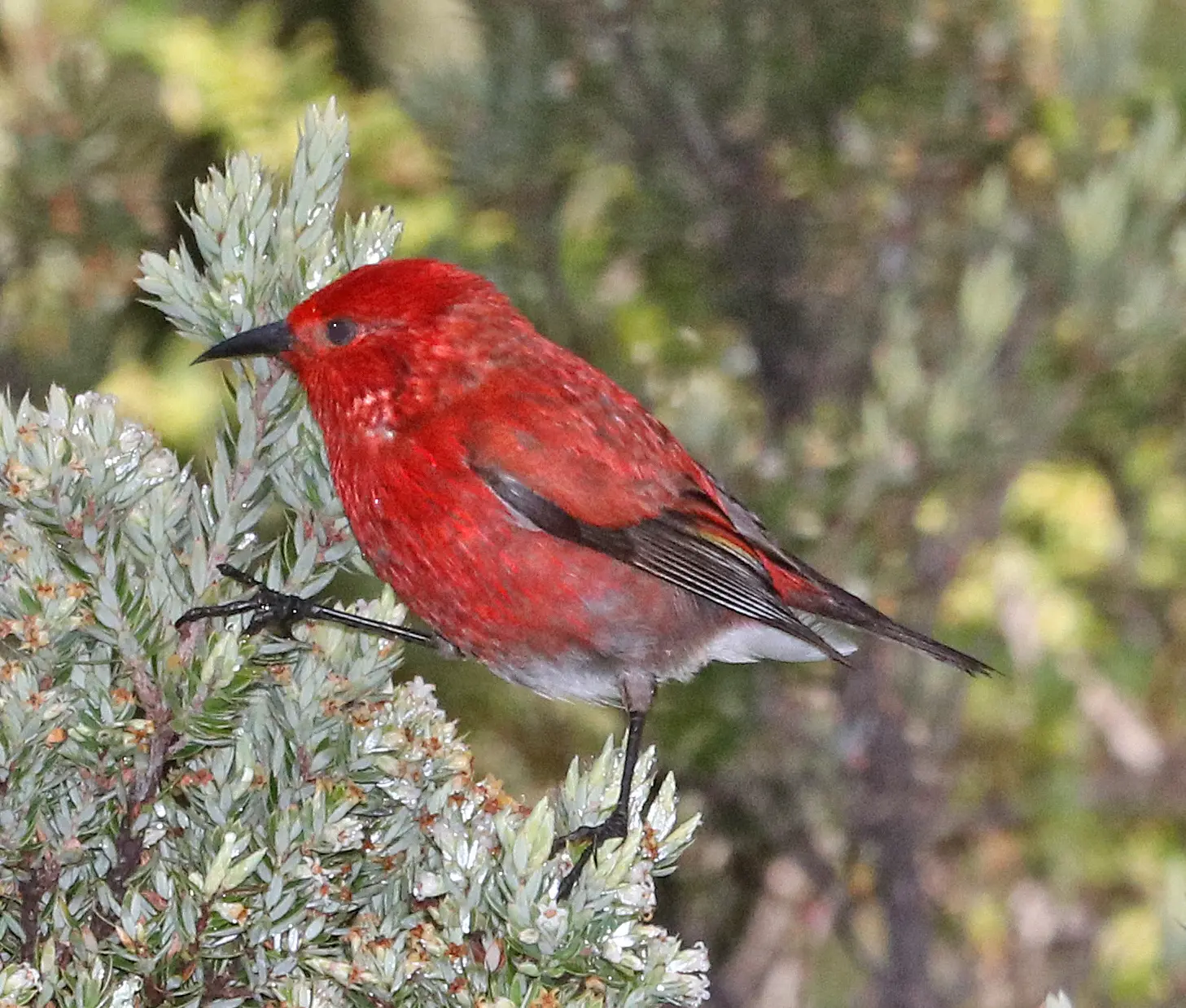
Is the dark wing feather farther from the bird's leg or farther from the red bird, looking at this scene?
the bird's leg

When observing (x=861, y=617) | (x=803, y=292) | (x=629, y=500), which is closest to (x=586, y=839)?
(x=629, y=500)

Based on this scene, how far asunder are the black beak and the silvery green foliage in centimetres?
8

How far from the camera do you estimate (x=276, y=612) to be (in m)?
2.70

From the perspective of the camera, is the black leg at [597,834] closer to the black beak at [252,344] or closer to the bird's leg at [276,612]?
the bird's leg at [276,612]

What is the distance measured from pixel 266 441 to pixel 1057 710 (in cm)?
424

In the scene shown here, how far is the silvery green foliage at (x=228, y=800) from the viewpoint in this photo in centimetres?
222

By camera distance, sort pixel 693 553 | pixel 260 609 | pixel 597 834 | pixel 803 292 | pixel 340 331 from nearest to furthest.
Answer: pixel 597 834 < pixel 260 609 < pixel 340 331 < pixel 693 553 < pixel 803 292

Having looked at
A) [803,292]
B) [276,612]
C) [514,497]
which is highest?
[803,292]

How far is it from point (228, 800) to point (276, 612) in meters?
0.43

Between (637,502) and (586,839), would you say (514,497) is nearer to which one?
(637,502)

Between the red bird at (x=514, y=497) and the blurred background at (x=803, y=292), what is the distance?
1.05m

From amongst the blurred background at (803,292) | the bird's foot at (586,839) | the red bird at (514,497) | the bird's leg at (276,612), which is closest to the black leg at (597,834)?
the bird's foot at (586,839)

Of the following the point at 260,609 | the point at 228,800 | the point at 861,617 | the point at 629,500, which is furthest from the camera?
the point at 861,617

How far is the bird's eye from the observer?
303 cm
